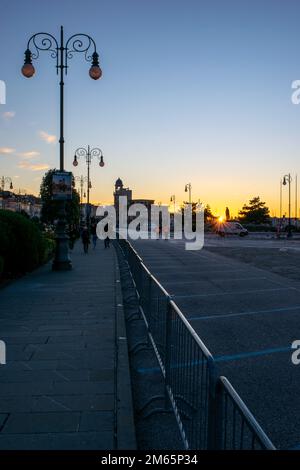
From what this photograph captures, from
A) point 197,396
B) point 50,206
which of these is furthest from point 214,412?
point 50,206

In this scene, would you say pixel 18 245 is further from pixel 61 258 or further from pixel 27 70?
pixel 27 70

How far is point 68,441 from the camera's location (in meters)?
4.32

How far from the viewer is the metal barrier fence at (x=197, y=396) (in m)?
3.01

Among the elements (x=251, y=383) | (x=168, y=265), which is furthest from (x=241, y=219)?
(x=251, y=383)

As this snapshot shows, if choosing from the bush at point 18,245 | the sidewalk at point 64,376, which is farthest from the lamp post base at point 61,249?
the sidewalk at point 64,376

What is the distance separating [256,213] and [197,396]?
138081 millimetres

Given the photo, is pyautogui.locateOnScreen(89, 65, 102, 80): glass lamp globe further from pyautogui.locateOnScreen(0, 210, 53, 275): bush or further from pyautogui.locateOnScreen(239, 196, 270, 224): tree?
pyautogui.locateOnScreen(239, 196, 270, 224): tree

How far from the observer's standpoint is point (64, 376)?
6.12 meters

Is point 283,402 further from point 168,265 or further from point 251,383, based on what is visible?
point 168,265

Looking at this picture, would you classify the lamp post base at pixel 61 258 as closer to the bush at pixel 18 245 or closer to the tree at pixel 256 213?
the bush at pixel 18 245

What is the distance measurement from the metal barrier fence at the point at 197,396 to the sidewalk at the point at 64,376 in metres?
0.52

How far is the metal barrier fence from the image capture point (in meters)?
3.01

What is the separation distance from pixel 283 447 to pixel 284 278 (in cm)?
1322

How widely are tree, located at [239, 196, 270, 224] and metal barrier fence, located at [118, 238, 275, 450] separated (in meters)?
134
